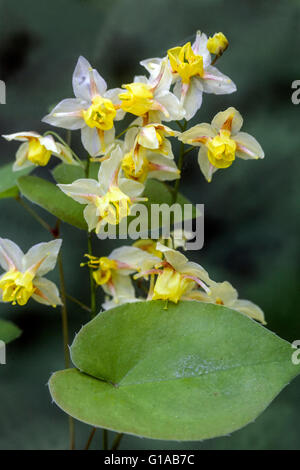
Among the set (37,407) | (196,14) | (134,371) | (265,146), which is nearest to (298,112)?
(265,146)

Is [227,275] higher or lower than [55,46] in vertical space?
lower

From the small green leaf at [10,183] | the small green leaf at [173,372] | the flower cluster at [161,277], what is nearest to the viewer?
the small green leaf at [173,372]

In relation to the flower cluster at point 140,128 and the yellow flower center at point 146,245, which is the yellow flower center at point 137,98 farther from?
the yellow flower center at point 146,245

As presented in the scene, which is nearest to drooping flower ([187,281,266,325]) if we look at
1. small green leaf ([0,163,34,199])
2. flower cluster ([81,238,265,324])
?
flower cluster ([81,238,265,324])

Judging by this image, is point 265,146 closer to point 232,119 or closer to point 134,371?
point 232,119

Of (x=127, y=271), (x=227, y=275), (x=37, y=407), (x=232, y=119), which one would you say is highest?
(x=232, y=119)

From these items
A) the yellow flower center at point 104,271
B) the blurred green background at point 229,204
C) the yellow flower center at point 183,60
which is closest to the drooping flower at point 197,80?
the yellow flower center at point 183,60
